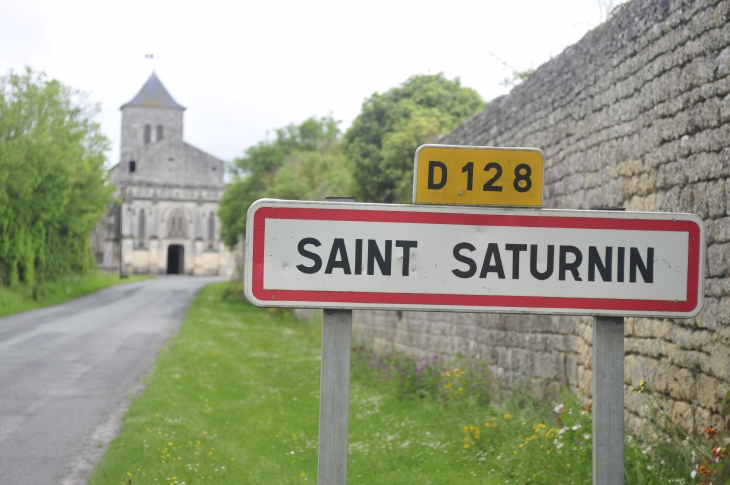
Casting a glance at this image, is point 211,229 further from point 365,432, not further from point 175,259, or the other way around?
point 365,432

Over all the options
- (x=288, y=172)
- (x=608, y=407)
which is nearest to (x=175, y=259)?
(x=288, y=172)

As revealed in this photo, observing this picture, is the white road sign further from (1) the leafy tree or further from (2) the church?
(2) the church

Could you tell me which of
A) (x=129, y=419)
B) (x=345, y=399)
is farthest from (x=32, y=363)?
(x=345, y=399)

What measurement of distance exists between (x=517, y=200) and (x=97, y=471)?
14.8 ft

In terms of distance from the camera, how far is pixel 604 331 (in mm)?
2586

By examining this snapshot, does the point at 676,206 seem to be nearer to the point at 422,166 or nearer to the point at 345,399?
the point at 422,166

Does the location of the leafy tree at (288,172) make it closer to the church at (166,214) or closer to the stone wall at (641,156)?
the stone wall at (641,156)

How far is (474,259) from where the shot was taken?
260cm

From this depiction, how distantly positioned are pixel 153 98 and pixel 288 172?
189 feet

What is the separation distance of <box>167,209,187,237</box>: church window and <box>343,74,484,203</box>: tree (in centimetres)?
5208

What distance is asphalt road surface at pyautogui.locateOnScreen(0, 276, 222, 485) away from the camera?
6.43 m

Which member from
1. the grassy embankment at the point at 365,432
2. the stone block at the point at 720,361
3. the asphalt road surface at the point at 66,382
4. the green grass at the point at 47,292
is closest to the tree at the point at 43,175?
the green grass at the point at 47,292

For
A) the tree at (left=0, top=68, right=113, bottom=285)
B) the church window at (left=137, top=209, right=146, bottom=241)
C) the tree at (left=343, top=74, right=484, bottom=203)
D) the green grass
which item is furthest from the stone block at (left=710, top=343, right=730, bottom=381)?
the church window at (left=137, top=209, right=146, bottom=241)

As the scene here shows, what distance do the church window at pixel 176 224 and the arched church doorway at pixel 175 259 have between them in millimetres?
1285
